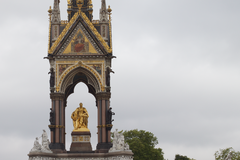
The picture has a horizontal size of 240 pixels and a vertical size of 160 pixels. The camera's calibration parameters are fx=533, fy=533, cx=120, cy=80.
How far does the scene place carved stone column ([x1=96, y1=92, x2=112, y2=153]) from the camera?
3434cm

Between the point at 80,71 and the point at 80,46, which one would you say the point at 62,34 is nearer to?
the point at 80,46

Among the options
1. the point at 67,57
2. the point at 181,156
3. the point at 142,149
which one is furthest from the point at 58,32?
the point at 181,156

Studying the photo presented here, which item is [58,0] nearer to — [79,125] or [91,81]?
[91,81]

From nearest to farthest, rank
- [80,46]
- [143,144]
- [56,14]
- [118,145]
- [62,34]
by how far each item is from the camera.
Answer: [118,145], [80,46], [62,34], [56,14], [143,144]

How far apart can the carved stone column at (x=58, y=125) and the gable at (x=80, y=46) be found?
3041 millimetres

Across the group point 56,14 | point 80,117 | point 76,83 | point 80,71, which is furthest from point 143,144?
point 56,14

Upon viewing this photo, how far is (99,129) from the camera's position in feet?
114

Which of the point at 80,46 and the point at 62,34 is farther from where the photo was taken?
the point at 62,34

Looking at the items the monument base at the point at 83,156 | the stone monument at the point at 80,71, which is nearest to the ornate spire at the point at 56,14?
the stone monument at the point at 80,71

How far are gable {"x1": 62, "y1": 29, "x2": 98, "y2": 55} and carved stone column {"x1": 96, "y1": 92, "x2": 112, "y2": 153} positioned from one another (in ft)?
9.94

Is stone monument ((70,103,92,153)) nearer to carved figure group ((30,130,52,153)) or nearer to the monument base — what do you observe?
the monument base

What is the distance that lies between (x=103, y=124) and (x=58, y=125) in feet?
9.60

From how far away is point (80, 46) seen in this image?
35.8 meters

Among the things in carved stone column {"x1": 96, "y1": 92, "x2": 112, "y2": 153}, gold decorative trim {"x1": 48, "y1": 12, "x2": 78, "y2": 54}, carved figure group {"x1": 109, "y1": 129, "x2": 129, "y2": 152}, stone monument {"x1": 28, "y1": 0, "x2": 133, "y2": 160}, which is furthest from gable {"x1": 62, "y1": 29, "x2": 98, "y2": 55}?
carved figure group {"x1": 109, "y1": 129, "x2": 129, "y2": 152}
